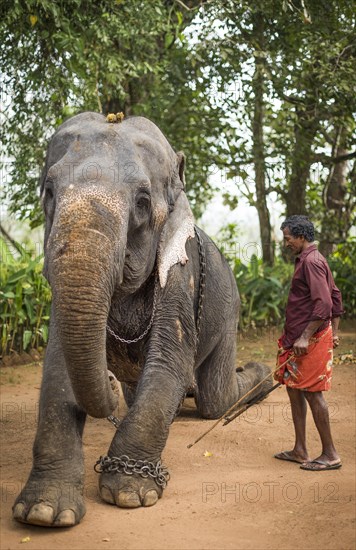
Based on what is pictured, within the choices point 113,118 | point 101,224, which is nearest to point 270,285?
point 113,118

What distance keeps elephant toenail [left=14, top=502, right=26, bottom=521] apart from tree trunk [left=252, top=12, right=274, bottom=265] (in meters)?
6.77

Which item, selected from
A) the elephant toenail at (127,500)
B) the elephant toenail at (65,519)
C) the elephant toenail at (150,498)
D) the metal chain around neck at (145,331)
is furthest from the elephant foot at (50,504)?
the metal chain around neck at (145,331)

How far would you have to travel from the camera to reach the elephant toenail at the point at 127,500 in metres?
4.63

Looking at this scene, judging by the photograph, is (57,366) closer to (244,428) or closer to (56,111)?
(244,428)

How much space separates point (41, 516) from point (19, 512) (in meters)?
0.14

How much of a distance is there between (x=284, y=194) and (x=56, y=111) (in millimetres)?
4355

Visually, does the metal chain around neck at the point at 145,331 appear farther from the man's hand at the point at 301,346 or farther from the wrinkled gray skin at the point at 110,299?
the man's hand at the point at 301,346

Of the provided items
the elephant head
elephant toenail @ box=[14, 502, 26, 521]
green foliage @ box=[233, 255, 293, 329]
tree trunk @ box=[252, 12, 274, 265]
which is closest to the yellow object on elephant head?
the elephant head

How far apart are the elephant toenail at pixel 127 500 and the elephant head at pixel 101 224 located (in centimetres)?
54

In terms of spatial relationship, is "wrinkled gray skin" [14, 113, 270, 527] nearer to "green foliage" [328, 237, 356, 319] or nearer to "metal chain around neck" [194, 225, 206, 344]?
"metal chain around neck" [194, 225, 206, 344]

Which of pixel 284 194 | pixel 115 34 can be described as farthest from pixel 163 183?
pixel 284 194

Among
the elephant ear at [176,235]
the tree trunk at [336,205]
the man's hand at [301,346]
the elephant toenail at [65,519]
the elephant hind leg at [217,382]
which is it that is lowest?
the elephant toenail at [65,519]

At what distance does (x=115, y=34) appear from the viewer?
983 cm

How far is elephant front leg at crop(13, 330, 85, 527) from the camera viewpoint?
4.30 meters
